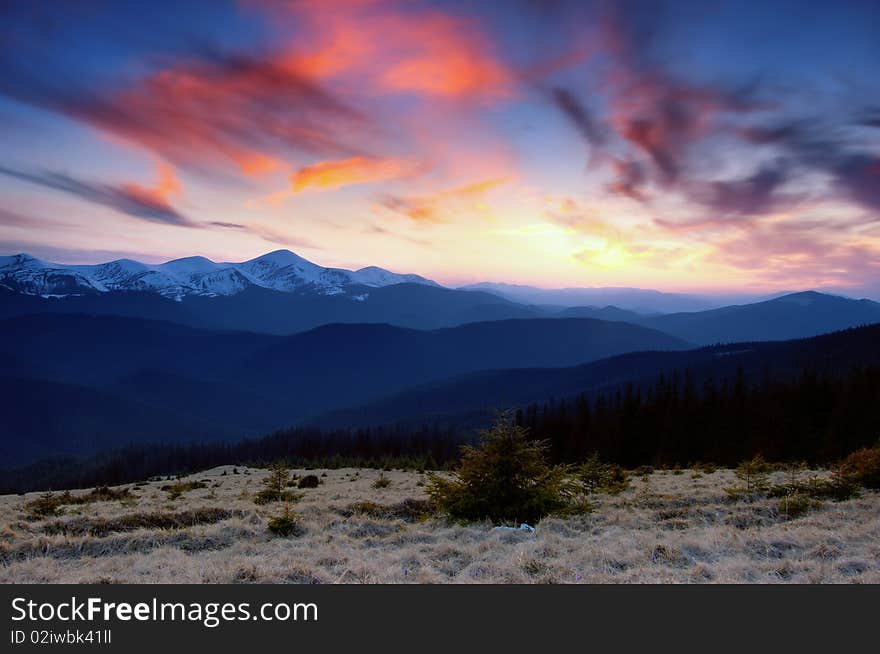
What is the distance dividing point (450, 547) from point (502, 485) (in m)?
3.97

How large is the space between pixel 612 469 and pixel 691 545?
14989mm

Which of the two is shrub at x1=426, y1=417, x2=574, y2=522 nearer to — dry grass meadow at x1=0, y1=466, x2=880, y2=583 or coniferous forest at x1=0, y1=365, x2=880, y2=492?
dry grass meadow at x1=0, y1=466, x2=880, y2=583

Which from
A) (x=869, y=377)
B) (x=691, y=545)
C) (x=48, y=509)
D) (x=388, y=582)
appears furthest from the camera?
(x=869, y=377)

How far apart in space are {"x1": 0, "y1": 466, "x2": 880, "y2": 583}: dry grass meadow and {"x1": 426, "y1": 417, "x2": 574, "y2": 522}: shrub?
791 mm

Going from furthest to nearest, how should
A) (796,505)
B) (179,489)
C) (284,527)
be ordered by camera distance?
1. (179,489)
2. (796,505)
3. (284,527)

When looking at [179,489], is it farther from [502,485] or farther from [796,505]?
[796,505]

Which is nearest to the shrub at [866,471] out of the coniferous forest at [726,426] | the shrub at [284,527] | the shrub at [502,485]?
the shrub at [502,485]

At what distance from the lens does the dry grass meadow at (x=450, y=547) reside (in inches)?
321

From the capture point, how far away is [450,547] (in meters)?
10.1

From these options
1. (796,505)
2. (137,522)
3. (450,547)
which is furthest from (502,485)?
(137,522)

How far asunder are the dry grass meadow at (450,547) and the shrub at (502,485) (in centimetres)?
79

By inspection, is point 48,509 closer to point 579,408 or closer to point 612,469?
point 612,469

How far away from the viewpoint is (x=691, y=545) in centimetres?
977
